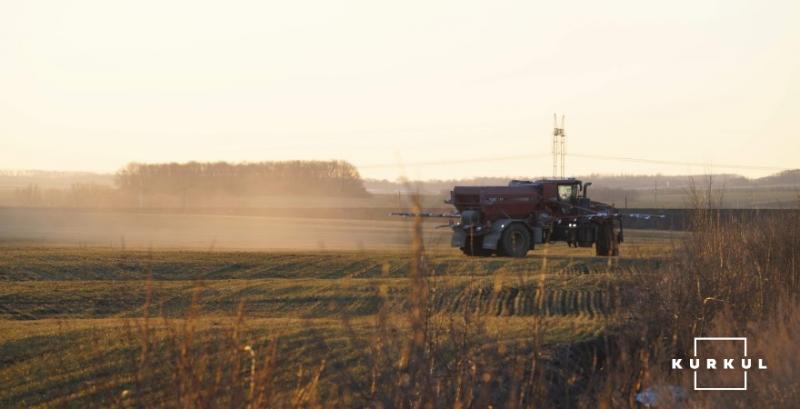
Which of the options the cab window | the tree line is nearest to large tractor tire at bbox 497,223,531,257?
the cab window

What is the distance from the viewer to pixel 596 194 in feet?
345

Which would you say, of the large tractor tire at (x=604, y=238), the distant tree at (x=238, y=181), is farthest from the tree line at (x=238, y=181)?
the large tractor tire at (x=604, y=238)

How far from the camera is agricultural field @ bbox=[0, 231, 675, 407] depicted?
28.3ft

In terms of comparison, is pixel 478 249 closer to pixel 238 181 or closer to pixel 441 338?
pixel 441 338

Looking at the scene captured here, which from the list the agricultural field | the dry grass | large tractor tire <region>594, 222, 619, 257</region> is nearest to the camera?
the dry grass

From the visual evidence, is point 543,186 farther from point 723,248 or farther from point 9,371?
point 9,371

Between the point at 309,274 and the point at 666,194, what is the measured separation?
13059cm

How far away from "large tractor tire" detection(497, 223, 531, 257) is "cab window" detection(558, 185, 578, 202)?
2.12 metres

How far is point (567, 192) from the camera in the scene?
32.1m

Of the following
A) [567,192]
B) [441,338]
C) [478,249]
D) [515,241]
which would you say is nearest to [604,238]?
[567,192]

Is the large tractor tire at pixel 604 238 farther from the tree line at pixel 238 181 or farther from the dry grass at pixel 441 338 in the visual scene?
the tree line at pixel 238 181

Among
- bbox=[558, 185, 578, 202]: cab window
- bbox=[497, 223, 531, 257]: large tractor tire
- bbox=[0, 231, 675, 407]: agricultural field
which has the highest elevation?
bbox=[558, 185, 578, 202]: cab window

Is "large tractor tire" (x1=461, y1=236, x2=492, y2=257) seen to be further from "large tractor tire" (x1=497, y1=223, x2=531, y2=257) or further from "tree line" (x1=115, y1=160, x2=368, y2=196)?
"tree line" (x1=115, y1=160, x2=368, y2=196)

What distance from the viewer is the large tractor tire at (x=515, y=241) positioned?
3019cm
